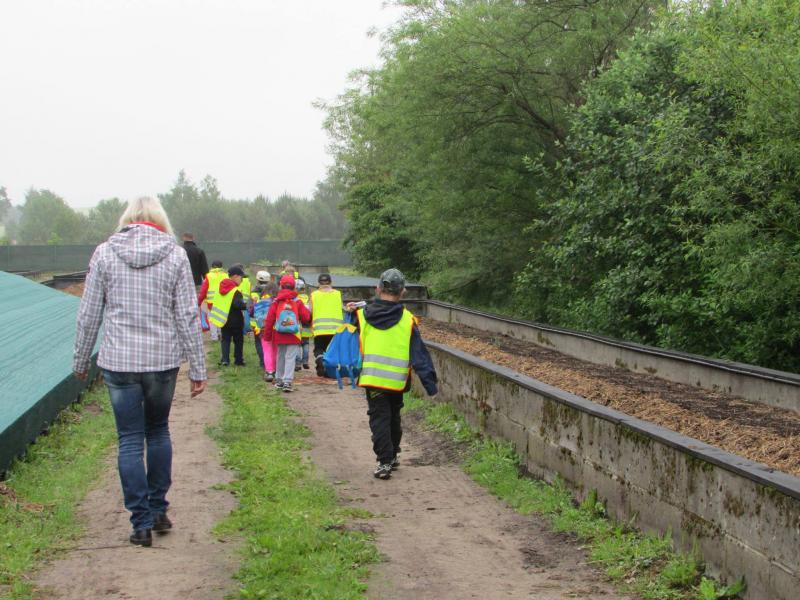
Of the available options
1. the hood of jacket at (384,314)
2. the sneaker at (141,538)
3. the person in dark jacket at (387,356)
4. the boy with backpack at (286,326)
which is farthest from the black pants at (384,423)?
the boy with backpack at (286,326)

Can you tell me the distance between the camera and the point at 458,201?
25266 mm

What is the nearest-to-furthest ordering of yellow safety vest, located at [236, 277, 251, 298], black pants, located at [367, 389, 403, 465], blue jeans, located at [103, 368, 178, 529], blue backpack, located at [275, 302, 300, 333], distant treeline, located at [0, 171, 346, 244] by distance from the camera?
blue jeans, located at [103, 368, 178, 529], black pants, located at [367, 389, 403, 465], blue backpack, located at [275, 302, 300, 333], yellow safety vest, located at [236, 277, 251, 298], distant treeline, located at [0, 171, 346, 244]

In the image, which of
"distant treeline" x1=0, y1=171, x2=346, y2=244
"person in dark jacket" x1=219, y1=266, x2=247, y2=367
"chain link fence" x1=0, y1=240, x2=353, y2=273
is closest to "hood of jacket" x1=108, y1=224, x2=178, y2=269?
"person in dark jacket" x1=219, y1=266, x2=247, y2=367

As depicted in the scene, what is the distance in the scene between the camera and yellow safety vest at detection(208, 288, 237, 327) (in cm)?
1609

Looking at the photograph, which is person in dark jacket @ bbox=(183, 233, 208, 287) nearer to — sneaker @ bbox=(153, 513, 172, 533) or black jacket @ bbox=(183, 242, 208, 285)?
black jacket @ bbox=(183, 242, 208, 285)

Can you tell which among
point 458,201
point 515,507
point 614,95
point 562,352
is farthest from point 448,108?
point 515,507

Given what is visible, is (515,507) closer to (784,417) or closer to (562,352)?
(784,417)

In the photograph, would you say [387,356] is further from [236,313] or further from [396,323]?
[236,313]

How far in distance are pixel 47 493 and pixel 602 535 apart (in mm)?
3844

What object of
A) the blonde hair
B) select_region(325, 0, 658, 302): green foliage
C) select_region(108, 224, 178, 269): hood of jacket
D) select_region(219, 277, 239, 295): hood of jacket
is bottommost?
select_region(219, 277, 239, 295): hood of jacket

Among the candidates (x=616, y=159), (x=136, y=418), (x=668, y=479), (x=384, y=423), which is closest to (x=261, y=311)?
(x=616, y=159)

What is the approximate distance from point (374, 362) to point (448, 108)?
15.6 metres

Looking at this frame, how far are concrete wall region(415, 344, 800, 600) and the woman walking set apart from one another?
108 inches

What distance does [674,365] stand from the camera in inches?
491
